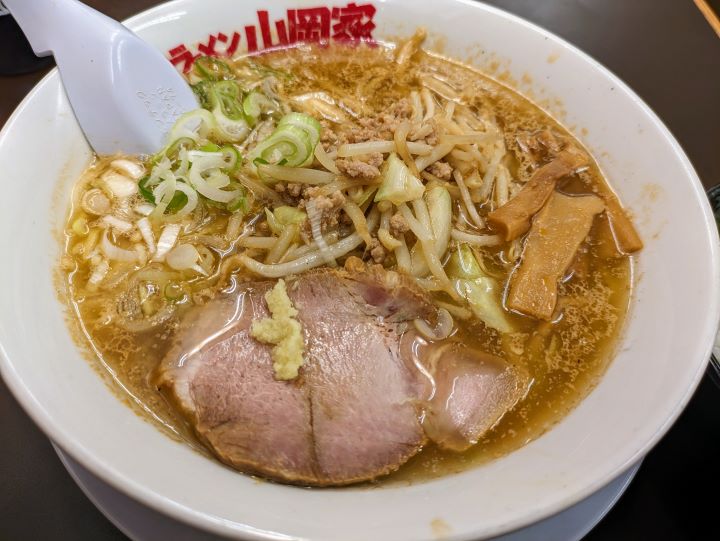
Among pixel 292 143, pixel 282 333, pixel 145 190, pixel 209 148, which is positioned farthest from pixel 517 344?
pixel 145 190

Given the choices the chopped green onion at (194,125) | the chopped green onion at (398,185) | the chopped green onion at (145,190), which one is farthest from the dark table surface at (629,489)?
the chopped green onion at (398,185)

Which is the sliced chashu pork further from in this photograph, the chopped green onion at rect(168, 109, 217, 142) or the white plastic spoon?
the white plastic spoon

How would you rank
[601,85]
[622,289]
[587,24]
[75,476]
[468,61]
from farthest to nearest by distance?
[587,24]
[468,61]
[601,85]
[622,289]
[75,476]

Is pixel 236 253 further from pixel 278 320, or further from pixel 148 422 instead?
pixel 148 422

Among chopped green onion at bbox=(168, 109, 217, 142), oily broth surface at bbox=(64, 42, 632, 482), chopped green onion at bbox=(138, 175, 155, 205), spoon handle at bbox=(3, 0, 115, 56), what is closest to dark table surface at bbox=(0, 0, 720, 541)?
oily broth surface at bbox=(64, 42, 632, 482)

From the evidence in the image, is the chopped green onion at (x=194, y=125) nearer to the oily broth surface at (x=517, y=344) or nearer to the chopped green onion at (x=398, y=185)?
the oily broth surface at (x=517, y=344)

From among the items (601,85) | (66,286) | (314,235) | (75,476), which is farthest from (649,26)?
(75,476)

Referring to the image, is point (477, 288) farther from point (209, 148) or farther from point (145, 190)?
point (145, 190)
